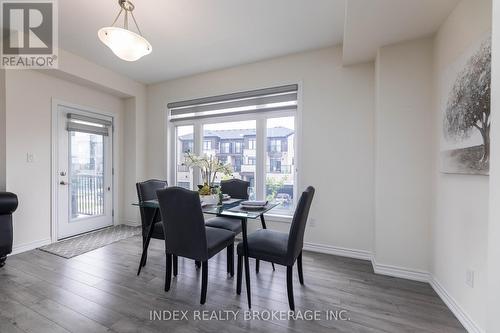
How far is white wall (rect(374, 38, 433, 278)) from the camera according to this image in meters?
2.19

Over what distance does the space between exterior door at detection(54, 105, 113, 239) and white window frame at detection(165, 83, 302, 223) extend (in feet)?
3.47

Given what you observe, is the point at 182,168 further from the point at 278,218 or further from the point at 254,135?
the point at 278,218

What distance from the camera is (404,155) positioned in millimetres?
2262

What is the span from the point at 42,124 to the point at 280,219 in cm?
351

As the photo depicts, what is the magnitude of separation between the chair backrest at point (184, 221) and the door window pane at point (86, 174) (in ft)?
8.50

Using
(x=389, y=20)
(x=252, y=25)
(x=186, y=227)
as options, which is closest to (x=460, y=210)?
(x=389, y=20)

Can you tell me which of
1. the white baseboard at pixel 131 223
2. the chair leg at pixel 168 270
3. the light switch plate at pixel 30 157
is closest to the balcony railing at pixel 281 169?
the chair leg at pixel 168 270

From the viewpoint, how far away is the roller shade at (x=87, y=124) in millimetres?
3406

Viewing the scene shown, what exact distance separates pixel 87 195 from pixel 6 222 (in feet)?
4.29

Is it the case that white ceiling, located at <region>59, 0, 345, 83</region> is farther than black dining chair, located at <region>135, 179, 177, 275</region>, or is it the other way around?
black dining chair, located at <region>135, 179, 177, 275</region>

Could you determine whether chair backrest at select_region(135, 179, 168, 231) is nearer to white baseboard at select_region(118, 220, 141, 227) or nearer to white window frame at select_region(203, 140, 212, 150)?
white window frame at select_region(203, 140, 212, 150)

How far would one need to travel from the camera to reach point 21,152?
2855mm

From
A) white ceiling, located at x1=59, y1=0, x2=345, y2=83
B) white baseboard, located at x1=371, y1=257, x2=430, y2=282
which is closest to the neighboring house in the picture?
white ceiling, located at x1=59, y1=0, x2=345, y2=83

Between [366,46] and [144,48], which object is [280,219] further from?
[144,48]
